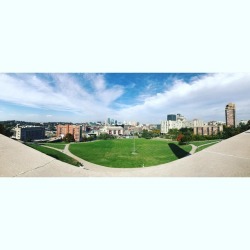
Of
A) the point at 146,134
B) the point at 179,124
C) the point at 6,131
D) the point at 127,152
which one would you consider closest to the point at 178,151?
the point at 179,124

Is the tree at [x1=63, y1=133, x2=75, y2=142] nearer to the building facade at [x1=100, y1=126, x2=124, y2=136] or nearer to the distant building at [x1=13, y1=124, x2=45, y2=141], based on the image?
the distant building at [x1=13, y1=124, x2=45, y2=141]

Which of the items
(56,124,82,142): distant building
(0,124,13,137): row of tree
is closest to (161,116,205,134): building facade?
(56,124,82,142): distant building

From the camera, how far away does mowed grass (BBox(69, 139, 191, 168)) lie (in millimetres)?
6419

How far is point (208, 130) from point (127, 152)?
2658 mm

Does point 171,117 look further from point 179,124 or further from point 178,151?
point 178,151

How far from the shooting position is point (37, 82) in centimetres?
645

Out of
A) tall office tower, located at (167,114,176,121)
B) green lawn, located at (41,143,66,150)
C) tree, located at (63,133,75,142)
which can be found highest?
tall office tower, located at (167,114,176,121)

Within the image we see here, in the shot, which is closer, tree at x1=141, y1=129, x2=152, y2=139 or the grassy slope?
the grassy slope

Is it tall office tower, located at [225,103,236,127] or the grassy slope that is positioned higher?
tall office tower, located at [225,103,236,127]

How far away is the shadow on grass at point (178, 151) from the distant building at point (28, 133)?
161 inches

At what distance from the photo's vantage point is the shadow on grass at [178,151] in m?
6.58

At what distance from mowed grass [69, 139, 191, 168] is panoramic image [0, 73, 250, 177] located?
29 millimetres
